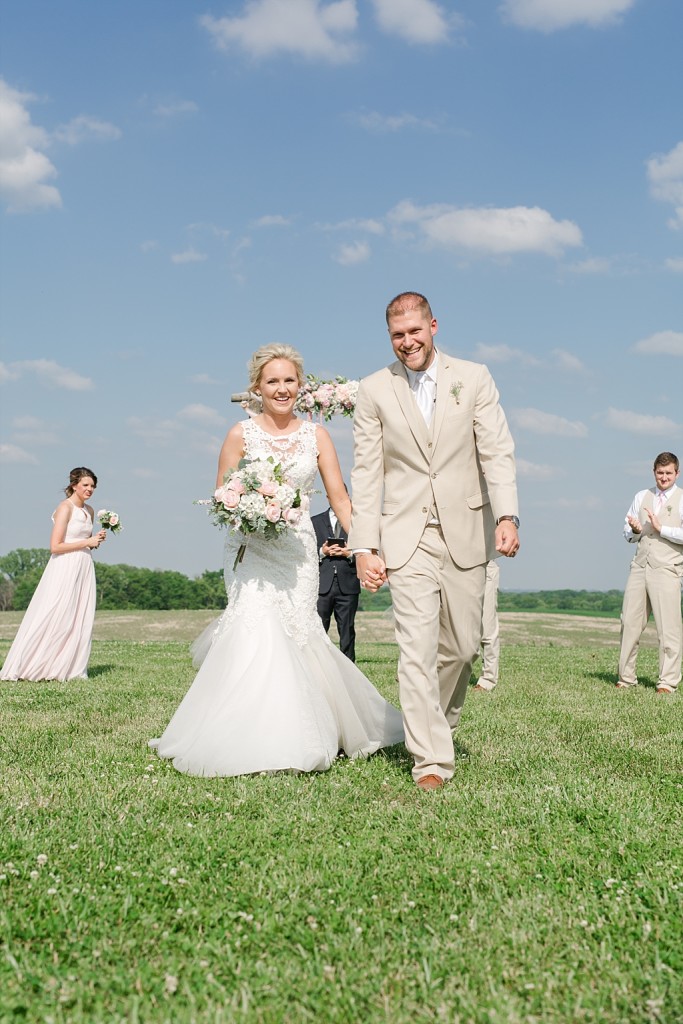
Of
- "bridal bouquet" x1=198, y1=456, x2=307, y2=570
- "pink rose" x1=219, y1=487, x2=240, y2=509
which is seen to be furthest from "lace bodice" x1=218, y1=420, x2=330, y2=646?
"pink rose" x1=219, y1=487, x2=240, y2=509

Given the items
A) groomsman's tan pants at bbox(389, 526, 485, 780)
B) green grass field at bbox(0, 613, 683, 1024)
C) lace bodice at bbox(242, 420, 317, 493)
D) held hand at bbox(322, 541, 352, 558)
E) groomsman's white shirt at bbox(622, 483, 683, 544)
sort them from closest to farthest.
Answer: green grass field at bbox(0, 613, 683, 1024), groomsman's tan pants at bbox(389, 526, 485, 780), lace bodice at bbox(242, 420, 317, 493), held hand at bbox(322, 541, 352, 558), groomsman's white shirt at bbox(622, 483, 683, 544)

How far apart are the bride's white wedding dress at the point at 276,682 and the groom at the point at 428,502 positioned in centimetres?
98

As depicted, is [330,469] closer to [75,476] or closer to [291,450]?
[291,450]

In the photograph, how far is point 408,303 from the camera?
256 inches

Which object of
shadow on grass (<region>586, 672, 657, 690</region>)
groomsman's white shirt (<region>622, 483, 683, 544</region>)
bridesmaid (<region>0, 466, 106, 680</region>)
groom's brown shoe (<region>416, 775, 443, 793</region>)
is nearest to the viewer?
groom's brown shoe (<region>416, 775, 443, 793</region>)

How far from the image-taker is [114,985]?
3.44 meters

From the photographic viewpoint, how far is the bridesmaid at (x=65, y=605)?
14.8 m

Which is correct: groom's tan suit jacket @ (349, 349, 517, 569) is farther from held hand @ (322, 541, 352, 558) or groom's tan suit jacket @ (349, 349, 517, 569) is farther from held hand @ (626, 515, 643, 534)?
held hand @ (626, 515, 643, 534)

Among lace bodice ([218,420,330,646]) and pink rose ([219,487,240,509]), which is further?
lace bodice ([218,420,330,646])

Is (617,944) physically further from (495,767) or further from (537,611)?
(537,611)

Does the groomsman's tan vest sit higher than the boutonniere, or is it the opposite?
the boutonniere

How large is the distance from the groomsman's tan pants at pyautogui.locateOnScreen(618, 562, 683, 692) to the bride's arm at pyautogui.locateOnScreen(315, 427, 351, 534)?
7.31 meters

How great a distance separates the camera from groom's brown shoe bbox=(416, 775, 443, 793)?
248 inches

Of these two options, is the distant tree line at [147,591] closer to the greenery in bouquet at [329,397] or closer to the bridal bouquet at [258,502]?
the greenery in bouquet at [329,397]
